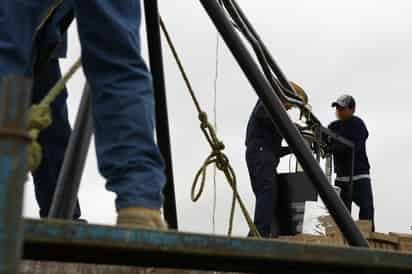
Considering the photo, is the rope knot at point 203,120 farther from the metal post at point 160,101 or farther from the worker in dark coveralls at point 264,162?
the worker in dark coveralls at point 264,162

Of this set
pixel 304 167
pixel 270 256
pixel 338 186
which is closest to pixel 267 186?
pixel 338 186

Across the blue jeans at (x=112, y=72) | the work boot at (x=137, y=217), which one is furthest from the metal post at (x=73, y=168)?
the work boot at (x=137, y=217)

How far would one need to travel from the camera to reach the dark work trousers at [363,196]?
7848 millimetres

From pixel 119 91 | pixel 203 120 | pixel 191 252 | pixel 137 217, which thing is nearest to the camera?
pixel 191 252

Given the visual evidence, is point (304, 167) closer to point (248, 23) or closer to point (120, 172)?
point (120, 172)

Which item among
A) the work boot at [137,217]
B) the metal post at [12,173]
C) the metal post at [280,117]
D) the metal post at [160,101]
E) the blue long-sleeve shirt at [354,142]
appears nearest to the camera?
the metal post at [12,173]

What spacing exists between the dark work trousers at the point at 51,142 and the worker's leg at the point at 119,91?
72 centimetres

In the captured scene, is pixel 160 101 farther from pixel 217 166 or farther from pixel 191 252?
pixel 191 252

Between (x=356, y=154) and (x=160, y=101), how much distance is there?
16.7 ft

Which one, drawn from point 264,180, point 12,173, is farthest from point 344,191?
point 12,173

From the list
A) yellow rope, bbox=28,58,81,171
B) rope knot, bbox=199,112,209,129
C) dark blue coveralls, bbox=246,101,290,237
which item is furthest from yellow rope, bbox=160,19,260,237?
dark blue coveralls, bbox=246,101,290,237

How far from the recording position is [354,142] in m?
7.73

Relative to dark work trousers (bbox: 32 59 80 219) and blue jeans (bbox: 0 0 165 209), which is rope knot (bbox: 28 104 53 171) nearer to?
blue jeans (bbox: 0 0 165 209)

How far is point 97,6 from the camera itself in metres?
2.12
